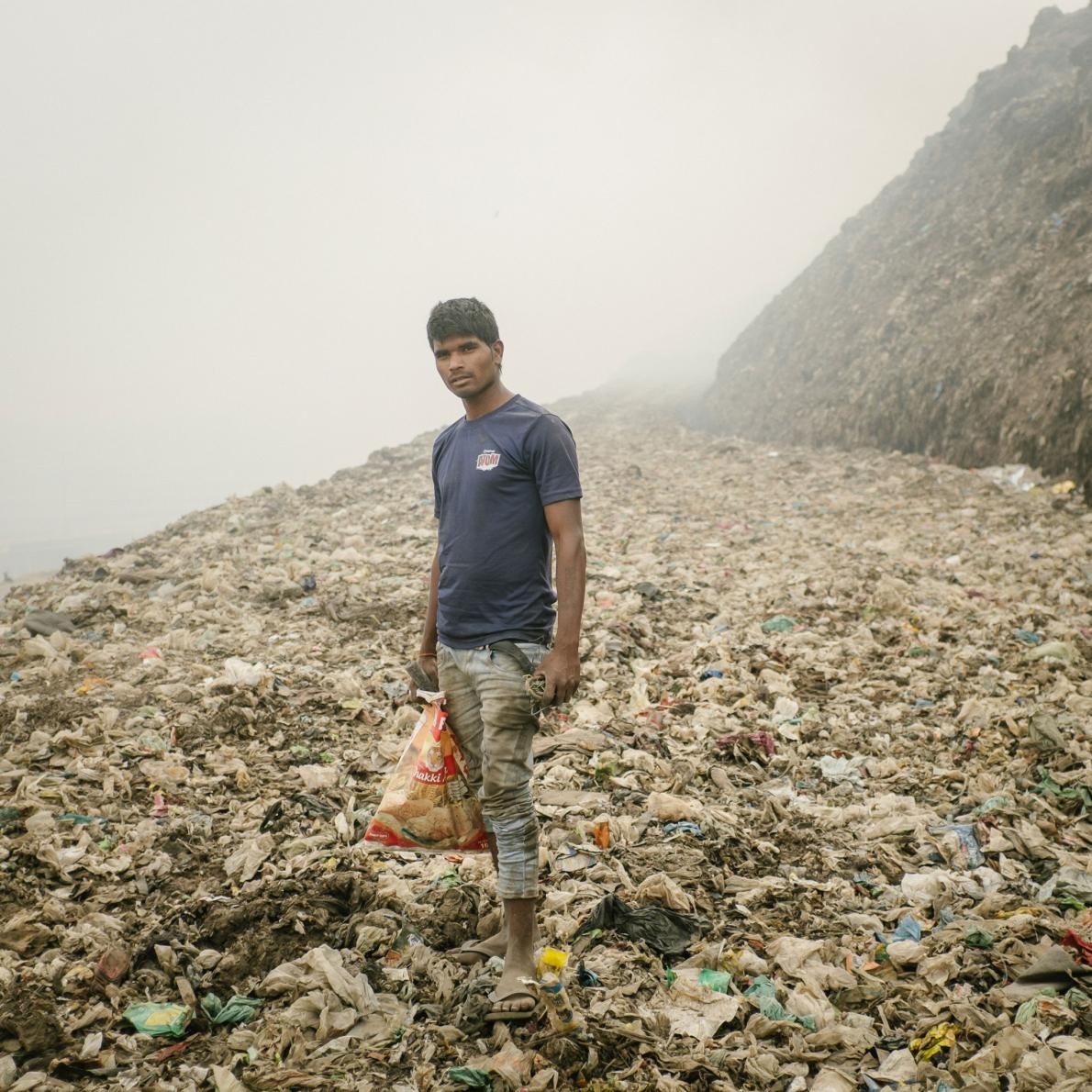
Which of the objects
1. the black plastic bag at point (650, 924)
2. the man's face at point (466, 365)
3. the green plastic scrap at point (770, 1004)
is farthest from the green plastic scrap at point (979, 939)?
the man's face at point (466, 365)

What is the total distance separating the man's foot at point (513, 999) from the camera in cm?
236

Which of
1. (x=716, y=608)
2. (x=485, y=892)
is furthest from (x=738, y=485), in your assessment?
(x=485, y=892)

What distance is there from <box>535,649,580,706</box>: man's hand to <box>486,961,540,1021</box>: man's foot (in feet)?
3.02

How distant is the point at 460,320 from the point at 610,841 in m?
2.49

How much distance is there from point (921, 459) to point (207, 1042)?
1301 cm

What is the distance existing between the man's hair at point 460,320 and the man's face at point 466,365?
0.06 feet

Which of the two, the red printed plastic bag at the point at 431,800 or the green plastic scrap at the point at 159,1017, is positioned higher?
the red printed plastic bag at the point at 431,800

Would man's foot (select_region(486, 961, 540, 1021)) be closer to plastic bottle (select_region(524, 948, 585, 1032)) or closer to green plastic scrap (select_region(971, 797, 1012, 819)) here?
plastic bottle (select_region(524, 948, 585, 1032))

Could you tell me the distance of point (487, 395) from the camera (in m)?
2.51

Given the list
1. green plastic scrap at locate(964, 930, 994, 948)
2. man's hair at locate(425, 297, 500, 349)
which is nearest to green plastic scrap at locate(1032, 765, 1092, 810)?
green plastic scrap at locate(964, 930, 994, 948)

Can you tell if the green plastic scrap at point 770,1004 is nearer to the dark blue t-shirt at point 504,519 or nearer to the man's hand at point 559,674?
the man's hand at point 559,674

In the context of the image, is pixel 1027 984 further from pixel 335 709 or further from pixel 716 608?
pixel 716 608

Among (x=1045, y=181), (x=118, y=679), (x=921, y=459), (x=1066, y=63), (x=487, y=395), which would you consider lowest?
(x=921, y=459)

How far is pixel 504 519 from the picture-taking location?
2.43 m
